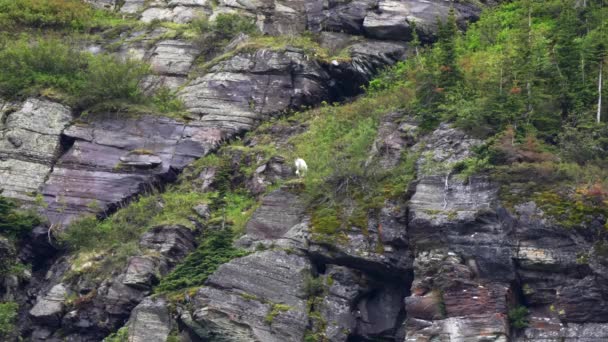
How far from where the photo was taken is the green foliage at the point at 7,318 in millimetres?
30906

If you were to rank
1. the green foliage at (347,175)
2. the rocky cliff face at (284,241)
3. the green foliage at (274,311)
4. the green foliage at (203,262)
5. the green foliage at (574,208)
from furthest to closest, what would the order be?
the green foliage at (347,175), the green foliage at (203,262), the green foliage at (274,311), the green foliage at (574,208), the rocky cliff face at (284,241)

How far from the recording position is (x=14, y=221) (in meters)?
Answer: 33.6

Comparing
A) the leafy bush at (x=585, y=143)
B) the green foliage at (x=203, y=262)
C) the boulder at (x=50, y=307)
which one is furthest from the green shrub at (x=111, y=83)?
the leafy bush at (x=585, y=143)

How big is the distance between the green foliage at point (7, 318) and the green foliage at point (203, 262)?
12.0 feet

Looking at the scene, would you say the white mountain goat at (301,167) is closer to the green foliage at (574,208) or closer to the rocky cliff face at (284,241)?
the rocky cliff face at (284,241)

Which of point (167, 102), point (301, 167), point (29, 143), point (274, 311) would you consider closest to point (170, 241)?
point (301, 167)

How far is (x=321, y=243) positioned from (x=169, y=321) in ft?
12.5

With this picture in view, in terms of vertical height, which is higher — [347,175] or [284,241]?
[347,175]

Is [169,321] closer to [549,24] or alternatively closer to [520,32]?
[520,32]

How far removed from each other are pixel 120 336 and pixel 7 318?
10.7ft

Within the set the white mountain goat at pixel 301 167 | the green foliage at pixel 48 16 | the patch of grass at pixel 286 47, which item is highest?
the patch of grass at pixel 286 47

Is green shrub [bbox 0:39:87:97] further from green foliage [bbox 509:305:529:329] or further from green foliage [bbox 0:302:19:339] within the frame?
green foliage [bbox 509:305:529:329]

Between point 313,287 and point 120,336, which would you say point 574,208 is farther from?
point 120,336

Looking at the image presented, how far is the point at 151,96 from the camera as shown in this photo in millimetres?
39031
